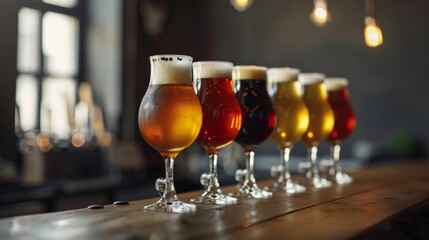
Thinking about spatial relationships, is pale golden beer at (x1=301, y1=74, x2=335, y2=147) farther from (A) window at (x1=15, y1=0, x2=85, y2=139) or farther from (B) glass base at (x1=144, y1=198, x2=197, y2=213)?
(A) window at (x1=15, y1=0, x2=85, y2=139)

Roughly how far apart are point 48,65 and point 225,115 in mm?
5121

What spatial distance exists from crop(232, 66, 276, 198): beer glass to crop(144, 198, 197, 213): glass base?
0.98 ft

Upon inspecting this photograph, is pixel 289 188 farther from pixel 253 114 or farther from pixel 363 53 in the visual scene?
pixel 363 53

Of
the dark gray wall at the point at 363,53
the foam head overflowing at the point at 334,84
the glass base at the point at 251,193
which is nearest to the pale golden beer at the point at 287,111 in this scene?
the glass base at the point at 251,193

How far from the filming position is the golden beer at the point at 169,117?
1175 millimetres

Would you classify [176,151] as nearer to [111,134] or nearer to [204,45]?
[111,134]

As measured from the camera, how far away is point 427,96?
6375mm

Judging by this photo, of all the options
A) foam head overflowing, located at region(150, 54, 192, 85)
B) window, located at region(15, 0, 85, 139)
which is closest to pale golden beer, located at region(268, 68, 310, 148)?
foam head overflowing, located at region(150, 54, 192, 85)

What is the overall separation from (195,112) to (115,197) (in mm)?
3278

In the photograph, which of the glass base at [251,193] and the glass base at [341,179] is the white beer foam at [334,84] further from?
the glass base at [251,193]

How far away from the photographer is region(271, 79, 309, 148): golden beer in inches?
64.3

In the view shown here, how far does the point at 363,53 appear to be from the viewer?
6.75 meters

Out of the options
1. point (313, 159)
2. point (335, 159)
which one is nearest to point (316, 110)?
point (313, 159)

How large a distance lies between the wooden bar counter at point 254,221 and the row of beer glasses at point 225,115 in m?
0.09
